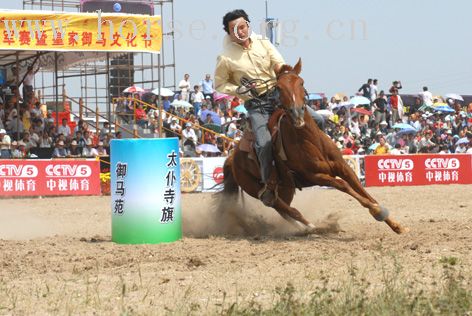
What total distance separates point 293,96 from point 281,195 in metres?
1.81

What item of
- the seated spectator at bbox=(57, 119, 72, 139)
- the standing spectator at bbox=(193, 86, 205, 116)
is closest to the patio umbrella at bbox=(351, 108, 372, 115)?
the standing spectator at bbox=(193, 86, 205, 116)

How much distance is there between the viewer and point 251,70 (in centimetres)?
1098

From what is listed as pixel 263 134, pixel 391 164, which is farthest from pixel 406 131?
pixel 263 134

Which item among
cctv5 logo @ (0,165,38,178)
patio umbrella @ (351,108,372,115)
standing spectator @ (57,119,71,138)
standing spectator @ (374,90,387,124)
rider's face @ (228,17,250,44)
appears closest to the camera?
rider's face @ (228,17,250,44)

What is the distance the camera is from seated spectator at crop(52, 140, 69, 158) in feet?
75.1

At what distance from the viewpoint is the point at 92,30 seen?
22.5 metres

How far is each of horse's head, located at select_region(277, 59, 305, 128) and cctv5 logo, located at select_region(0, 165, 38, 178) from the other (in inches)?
489

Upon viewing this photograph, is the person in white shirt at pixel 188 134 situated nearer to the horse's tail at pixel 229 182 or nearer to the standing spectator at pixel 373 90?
the standing spectator at pixel 373 90

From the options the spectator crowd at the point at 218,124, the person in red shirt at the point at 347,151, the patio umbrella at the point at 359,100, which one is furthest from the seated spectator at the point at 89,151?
the patio umbrella at the point at 359,100

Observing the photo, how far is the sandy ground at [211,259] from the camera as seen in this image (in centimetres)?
660

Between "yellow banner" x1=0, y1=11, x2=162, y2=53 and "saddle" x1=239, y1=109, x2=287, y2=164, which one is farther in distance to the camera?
"yellow banner" x1=0, y1=11, x2=162, y2=53

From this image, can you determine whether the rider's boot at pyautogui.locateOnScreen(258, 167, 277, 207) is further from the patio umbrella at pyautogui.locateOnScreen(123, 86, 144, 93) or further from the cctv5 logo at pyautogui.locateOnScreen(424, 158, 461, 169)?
the patio umbrella at pyautogui.locateOnScreen(123, 86, 144, 93)

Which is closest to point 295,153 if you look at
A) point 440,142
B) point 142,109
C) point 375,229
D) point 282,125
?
point 282,125

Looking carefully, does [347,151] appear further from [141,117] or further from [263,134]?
[263,134]
